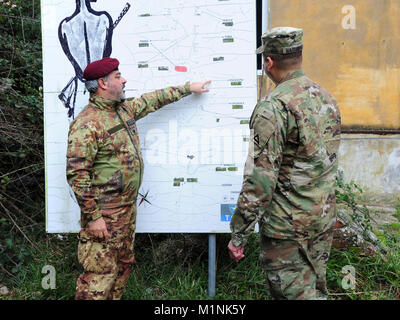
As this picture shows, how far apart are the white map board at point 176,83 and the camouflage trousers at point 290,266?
0.83m

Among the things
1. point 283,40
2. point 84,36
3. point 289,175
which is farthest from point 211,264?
point 84,36

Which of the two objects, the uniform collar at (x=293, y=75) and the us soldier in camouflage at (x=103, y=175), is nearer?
the uniform collar at (x=293, y=75)

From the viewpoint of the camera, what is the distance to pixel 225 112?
291cm

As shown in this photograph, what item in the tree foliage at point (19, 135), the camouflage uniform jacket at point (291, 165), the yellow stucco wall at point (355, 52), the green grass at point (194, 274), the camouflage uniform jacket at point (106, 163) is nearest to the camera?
the camouflage uniform jacket at point (291, 165)

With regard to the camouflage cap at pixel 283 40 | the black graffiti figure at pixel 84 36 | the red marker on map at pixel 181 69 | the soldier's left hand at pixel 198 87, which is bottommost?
the soldier's left hand at pixel 198 87

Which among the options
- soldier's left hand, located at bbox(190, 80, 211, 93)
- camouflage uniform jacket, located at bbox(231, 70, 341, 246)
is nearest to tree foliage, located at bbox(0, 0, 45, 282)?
soldier's left hand, located at bbox(190, 80, 211, 93)

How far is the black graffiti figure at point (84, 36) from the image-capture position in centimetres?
297

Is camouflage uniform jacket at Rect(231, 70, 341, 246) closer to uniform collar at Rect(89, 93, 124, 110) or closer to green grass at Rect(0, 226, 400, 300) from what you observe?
uniform collar at Rect(89, 93, 124, 110)

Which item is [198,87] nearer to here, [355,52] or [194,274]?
[194,274]

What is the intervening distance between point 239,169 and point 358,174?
7.76 feet

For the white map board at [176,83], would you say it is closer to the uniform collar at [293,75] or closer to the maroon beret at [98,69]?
the maroon beret at [98,69]

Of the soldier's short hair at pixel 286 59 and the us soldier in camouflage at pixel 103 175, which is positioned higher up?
the soldier's short hair at pixel 286 59

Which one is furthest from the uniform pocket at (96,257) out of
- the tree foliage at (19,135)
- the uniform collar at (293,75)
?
the uniform collar at (293,75)

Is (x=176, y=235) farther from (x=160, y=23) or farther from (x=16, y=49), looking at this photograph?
(x=16, y=49)
